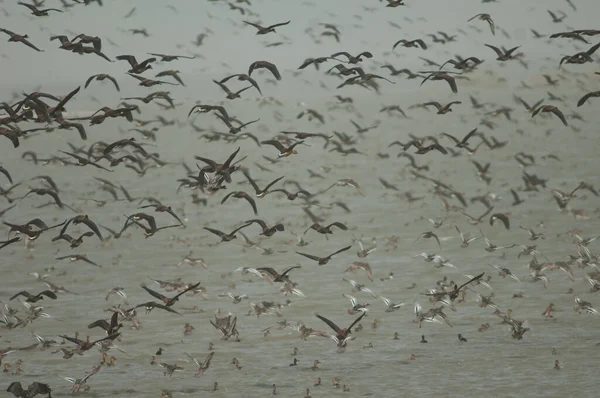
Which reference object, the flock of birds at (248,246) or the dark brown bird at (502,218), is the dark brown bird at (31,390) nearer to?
the flock of birds at (248,246)

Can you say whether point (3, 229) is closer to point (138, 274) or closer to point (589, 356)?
point (138, 274)

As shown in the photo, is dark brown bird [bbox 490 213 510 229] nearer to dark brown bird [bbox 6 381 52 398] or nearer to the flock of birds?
the flock of birds

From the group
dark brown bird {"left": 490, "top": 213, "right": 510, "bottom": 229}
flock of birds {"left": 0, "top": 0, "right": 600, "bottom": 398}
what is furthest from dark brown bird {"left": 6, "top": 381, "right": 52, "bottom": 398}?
→ dark brown bird {"left": 490, "top": 213, "right": 510, "bottom": 229}

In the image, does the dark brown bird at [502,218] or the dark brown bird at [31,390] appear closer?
the dark brown bird at [31,390]

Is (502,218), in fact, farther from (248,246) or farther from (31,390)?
(31,390)

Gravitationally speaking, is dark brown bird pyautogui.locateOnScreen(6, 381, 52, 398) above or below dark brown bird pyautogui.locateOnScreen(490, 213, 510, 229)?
above

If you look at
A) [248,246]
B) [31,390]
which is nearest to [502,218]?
[248,246]

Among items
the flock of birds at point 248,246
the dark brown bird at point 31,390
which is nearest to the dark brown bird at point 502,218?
the flock of birds at point 248,246

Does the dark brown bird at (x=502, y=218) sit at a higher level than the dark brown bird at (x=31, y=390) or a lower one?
lower

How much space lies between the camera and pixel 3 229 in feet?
117

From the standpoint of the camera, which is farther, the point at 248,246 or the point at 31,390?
the point at 248,246

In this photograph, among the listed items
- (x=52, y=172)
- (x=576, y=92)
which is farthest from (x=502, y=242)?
(x=576, y=92)

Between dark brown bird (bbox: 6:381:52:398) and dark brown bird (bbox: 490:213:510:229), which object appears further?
dark brown bird (bbox: 490:213:510:229)

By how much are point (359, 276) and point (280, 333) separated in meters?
5.46
